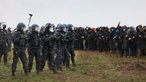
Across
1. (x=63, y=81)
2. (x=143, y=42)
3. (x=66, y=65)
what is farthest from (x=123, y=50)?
(x=63, y=81)

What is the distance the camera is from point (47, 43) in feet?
63.7

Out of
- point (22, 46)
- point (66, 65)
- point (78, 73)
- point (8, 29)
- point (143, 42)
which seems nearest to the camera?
point (22, 46)

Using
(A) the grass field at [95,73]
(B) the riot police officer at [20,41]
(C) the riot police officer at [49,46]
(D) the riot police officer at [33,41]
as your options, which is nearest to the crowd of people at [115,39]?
(A) the grass field at [95,73]

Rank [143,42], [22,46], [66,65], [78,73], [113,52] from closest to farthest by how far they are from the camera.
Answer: [22,46]
[78,73]
[66,65]
[143,42]
[113,52]

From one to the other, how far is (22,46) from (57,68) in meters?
2.65

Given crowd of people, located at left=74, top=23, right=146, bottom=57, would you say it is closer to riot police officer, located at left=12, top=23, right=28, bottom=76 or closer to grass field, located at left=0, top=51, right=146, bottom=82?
grass field, located at left=0, top=51, right=146, bottom=82

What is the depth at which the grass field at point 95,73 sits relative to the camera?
17594 mm

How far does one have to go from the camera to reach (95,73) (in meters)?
19.8

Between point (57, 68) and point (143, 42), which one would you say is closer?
point (57, 68)

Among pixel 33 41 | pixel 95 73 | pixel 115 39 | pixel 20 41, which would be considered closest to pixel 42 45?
pixel 33 41

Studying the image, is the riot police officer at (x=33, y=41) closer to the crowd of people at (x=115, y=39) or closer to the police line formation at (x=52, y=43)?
the police line formation at (x=52, y=43)

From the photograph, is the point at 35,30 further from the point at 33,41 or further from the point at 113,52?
the point at 113,52

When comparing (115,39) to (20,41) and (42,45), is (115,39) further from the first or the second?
(20,41)

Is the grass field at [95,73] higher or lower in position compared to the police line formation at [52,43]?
lower
